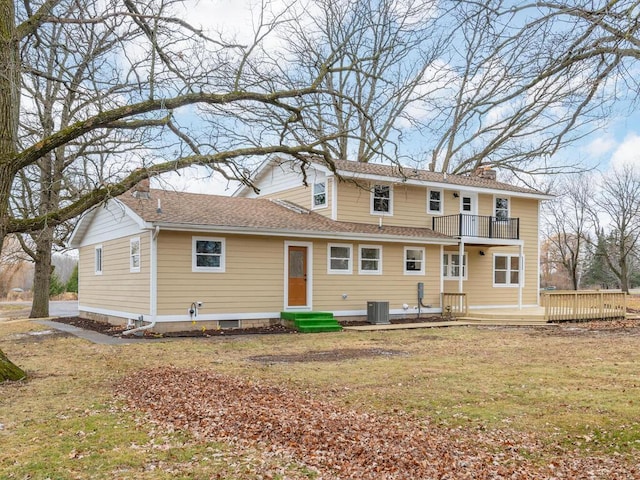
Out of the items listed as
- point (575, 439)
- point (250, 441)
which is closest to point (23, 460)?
point (250, 441)

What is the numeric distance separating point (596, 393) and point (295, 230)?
412 inches

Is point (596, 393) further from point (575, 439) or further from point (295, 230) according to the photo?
point (295, 230)

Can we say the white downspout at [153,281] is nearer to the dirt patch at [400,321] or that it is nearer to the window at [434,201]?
the dirt patch at [400,321]

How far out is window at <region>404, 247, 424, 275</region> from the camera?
1958 centimetres

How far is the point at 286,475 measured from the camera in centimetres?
452

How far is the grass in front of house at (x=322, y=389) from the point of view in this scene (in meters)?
4.98

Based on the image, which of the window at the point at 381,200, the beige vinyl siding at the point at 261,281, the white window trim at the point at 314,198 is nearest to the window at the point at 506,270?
the beige vinyl siding at the point at 261,281

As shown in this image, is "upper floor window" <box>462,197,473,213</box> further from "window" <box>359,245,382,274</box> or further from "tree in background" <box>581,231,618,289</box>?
"tree in background" <box>581,231,618,289</box>

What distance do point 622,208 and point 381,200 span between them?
25.9m

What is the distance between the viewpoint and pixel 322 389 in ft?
26.0

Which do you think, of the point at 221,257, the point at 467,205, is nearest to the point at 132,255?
the point at 221,257

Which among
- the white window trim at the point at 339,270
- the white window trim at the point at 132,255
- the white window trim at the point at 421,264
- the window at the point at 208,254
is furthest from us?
the white window trim at the point at 421,264

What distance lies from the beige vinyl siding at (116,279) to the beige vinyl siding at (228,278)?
59 cm

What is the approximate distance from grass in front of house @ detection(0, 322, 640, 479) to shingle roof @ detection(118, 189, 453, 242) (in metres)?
3.46
